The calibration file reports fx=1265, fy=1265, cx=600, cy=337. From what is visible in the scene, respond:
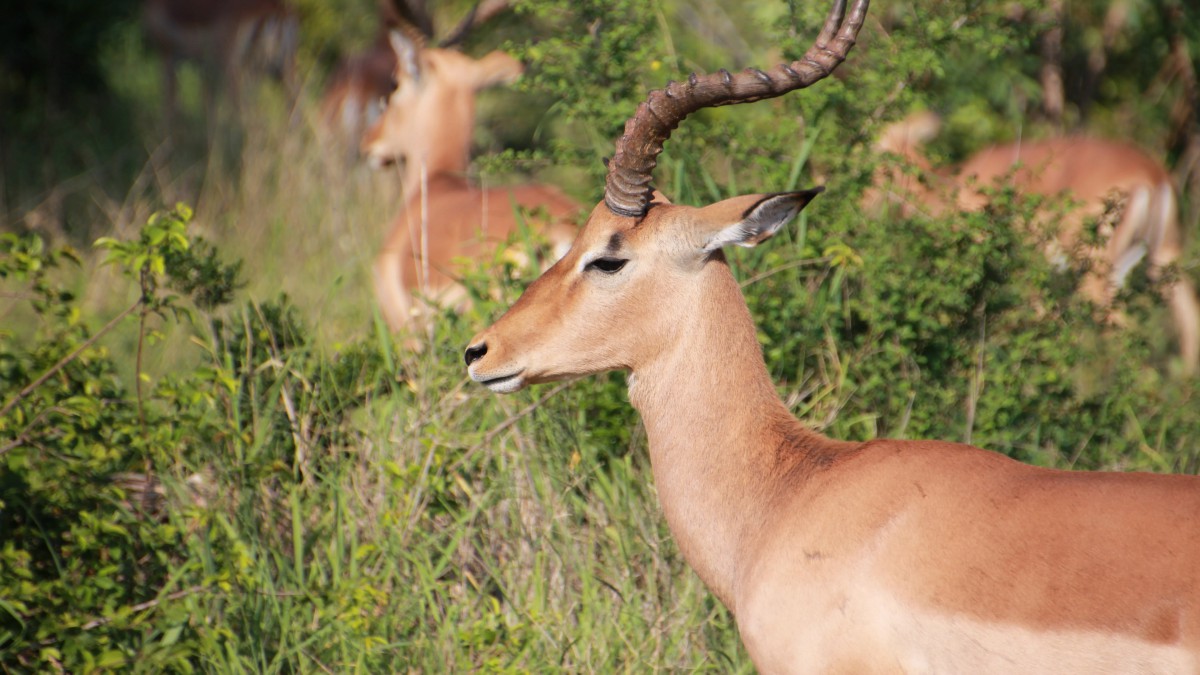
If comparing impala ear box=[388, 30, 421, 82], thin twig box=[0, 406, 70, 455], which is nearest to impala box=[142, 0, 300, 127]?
impala ear box=[388, 30, 421, 82]

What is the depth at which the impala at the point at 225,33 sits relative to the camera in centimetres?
1291

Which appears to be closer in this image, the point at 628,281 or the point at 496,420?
the point at 628,281

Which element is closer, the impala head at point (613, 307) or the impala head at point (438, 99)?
the impala head at point (613, 307)

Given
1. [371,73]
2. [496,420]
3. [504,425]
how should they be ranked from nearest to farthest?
1. [504,425]
2. [496,420]
3. [371,73]

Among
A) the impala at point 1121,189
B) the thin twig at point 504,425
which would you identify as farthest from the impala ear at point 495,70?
the thin twig at point 504,425

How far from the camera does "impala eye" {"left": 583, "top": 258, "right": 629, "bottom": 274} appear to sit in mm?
3264

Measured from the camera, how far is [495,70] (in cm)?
717

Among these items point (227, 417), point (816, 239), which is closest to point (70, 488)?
point (227, 417)

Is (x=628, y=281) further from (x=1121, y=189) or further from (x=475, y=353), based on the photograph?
(x=1121, y=189)

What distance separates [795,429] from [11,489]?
236 cm

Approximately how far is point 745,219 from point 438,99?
14.2 ft

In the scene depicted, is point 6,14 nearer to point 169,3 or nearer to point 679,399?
point 169,3

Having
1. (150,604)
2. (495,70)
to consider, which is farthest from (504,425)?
(495,70)

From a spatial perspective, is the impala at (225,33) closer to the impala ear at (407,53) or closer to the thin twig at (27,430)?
the impala ear at (407,53)
